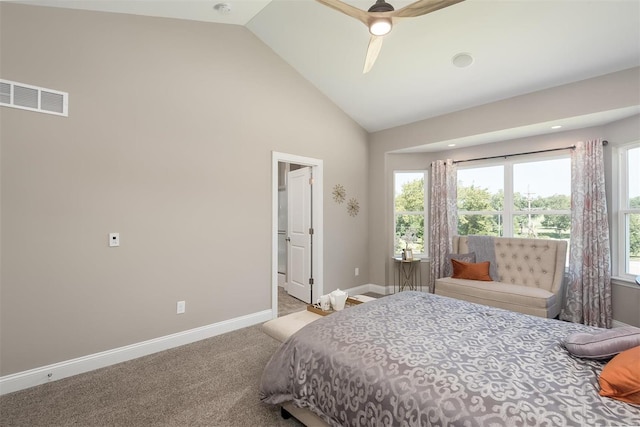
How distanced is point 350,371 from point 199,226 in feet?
7.58

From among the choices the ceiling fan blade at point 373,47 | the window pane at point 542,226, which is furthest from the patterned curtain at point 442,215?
the ceiling fan blade at point 373,47

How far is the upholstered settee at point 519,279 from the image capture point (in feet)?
10.5

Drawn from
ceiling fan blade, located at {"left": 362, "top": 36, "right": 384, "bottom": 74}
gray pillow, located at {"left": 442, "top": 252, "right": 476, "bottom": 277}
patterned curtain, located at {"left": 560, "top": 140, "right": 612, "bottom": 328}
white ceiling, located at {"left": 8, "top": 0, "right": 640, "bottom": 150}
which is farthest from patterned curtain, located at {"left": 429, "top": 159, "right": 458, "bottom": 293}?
ceiling fan blade, located at {"left": 362, "top": 36, "right": 384, "bottom": 74}

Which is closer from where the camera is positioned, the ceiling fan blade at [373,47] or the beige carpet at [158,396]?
the beige carpet at [158,396]

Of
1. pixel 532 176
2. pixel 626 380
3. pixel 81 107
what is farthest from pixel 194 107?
pixel 532 176

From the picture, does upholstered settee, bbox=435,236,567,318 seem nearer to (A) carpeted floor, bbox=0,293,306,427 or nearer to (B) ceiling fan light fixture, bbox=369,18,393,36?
(A) carpeted floor, bbox=0,293,306,427

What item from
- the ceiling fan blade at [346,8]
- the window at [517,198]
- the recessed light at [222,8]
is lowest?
the window at [517,198]

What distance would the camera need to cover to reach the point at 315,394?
1523mm

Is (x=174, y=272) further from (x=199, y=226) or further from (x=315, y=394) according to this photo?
(x=315, y=394)

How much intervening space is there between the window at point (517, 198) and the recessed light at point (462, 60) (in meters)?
1.68

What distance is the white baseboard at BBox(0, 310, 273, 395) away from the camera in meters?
2.18

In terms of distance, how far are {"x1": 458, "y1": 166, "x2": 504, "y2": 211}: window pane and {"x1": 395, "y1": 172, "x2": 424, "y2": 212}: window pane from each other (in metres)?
0.60

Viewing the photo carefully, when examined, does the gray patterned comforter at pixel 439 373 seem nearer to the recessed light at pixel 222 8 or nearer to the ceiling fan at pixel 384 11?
the ceiling fan at pixel 384 11

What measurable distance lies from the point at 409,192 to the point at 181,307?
12.4 feet
